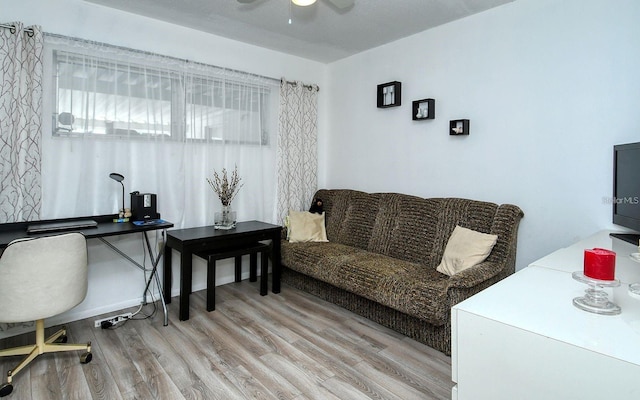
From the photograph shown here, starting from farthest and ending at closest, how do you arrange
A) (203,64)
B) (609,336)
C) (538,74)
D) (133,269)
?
1. (203,64)
2. (133,269)
3. (538,74)
4. (609,336)

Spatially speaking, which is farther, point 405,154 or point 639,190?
point 405,154

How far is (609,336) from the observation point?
0.97 m

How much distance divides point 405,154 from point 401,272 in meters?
1.40

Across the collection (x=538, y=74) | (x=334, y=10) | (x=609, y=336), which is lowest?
(x=609, y=336)

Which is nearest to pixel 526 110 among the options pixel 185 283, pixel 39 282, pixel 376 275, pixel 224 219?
pixel 376 275

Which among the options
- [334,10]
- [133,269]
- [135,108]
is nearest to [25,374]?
[133,269]

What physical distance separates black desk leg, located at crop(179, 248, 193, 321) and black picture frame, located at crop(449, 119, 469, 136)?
2.53 meters

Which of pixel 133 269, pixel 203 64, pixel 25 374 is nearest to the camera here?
pixel 25 374

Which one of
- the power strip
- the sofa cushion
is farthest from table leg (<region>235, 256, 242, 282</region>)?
the power strip

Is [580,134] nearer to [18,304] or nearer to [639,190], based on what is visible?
[639,190]

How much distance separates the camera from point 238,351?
2.35m

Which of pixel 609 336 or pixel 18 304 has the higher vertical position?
pixel 609 336

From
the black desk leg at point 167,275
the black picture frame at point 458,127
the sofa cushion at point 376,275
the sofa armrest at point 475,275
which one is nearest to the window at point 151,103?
the black desk leg at point 167,275

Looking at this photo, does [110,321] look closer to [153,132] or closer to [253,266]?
[253,266]
